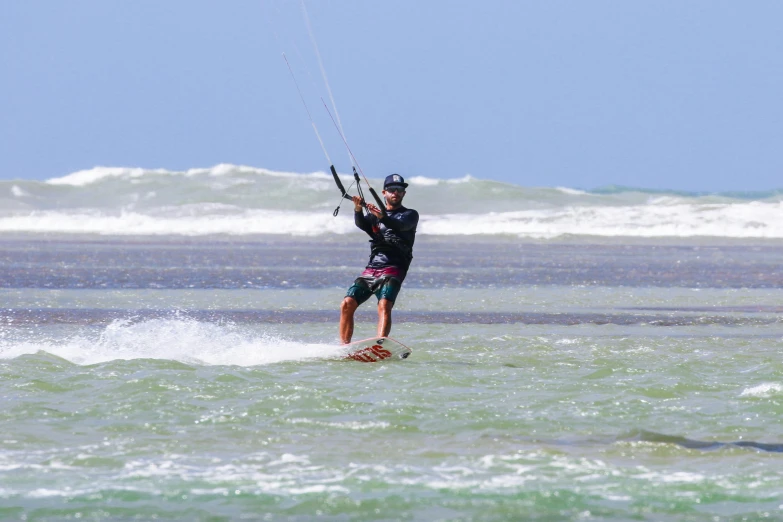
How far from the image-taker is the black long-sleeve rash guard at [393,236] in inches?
483

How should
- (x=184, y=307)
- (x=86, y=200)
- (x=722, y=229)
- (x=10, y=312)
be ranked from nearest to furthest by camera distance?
(x=10, y=312) < (x=184, y=307) < (x=722, y=229) < (x=86, y=200)

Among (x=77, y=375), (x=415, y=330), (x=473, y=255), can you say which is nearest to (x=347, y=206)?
(x=473, y=255)

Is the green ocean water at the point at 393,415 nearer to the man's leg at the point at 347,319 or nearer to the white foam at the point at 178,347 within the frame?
the white foam at the point at 178,347

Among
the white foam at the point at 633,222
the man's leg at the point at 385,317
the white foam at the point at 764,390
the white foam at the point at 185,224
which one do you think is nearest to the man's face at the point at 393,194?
the man's leg at the point at 385,317

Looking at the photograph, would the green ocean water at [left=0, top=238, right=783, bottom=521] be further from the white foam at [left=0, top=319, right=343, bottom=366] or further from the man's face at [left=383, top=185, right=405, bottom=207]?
the man's face at [left=383, top=185, right=405, bottom=207]

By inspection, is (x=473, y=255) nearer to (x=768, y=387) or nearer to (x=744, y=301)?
(x=744, y=301)

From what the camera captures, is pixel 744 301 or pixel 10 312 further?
pixel 744 301

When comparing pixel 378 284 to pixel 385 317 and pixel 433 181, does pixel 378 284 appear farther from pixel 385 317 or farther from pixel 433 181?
pixel 433 181

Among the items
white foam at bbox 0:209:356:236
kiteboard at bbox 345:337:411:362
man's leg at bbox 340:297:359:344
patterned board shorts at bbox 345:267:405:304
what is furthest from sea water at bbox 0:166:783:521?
white foam at bbox 0:209:356:236

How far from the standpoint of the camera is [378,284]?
40.8 ft

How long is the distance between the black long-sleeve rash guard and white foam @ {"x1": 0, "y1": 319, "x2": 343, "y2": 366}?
104 centimetres

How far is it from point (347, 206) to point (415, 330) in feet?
137

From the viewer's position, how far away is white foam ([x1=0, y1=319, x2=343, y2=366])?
11805 millimetres

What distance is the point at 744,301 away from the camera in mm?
19875
